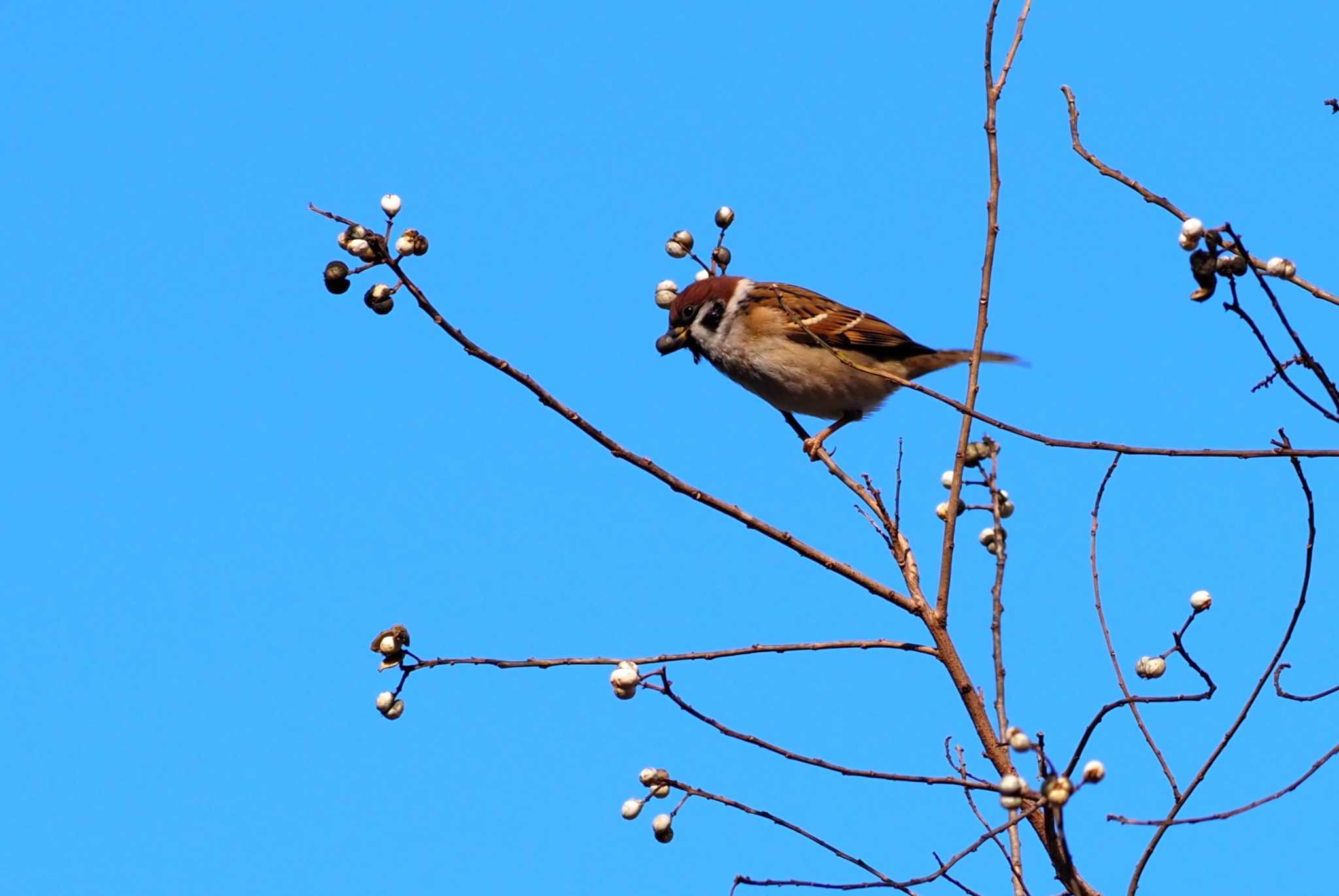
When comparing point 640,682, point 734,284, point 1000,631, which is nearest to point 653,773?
point 640,682

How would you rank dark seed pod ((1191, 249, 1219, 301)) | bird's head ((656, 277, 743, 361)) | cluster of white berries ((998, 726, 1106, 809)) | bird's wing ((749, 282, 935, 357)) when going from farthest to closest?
bird's wing ((749, 282, 935, 357)) < bird's head ((656, 277, 743, 361)) < dark seed pod ((1191, 249, 1219, 301)) < cluster of white berries ((998, 726, 1106, 809))

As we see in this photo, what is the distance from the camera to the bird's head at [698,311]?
7035 mm

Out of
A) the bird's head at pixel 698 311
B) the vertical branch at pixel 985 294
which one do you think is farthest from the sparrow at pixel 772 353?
the vertical branch at pixel 985 294

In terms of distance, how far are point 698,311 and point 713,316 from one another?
132mm

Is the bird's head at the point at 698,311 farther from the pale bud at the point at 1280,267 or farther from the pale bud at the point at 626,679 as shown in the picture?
the pale bud at the point at 1280,267

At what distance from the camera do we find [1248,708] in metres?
3.13

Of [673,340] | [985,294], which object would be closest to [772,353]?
[673,340]

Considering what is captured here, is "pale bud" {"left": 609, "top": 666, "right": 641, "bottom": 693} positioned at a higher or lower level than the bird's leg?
lower

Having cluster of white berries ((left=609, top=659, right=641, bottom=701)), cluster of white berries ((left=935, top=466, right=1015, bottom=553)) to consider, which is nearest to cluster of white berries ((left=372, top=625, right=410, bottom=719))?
cluster of white berries ((left=609, top=659, right=641, bottom=701))

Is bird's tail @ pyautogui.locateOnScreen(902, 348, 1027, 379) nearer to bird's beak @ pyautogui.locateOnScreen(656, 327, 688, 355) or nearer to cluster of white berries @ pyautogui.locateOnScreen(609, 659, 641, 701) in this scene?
bird's beak @ pyautogui.locateOnScreen(656, 327, 688, 355)

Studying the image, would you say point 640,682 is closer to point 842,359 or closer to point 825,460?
point 842,359

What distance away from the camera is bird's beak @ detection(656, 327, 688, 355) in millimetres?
6797

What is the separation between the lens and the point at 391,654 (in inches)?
141

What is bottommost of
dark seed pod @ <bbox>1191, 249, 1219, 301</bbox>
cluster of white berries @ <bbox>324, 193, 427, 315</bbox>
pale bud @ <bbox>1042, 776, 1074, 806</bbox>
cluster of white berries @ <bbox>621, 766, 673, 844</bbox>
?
pale bud @ <bbox>1042, 776, 1074, 806</bbox>
